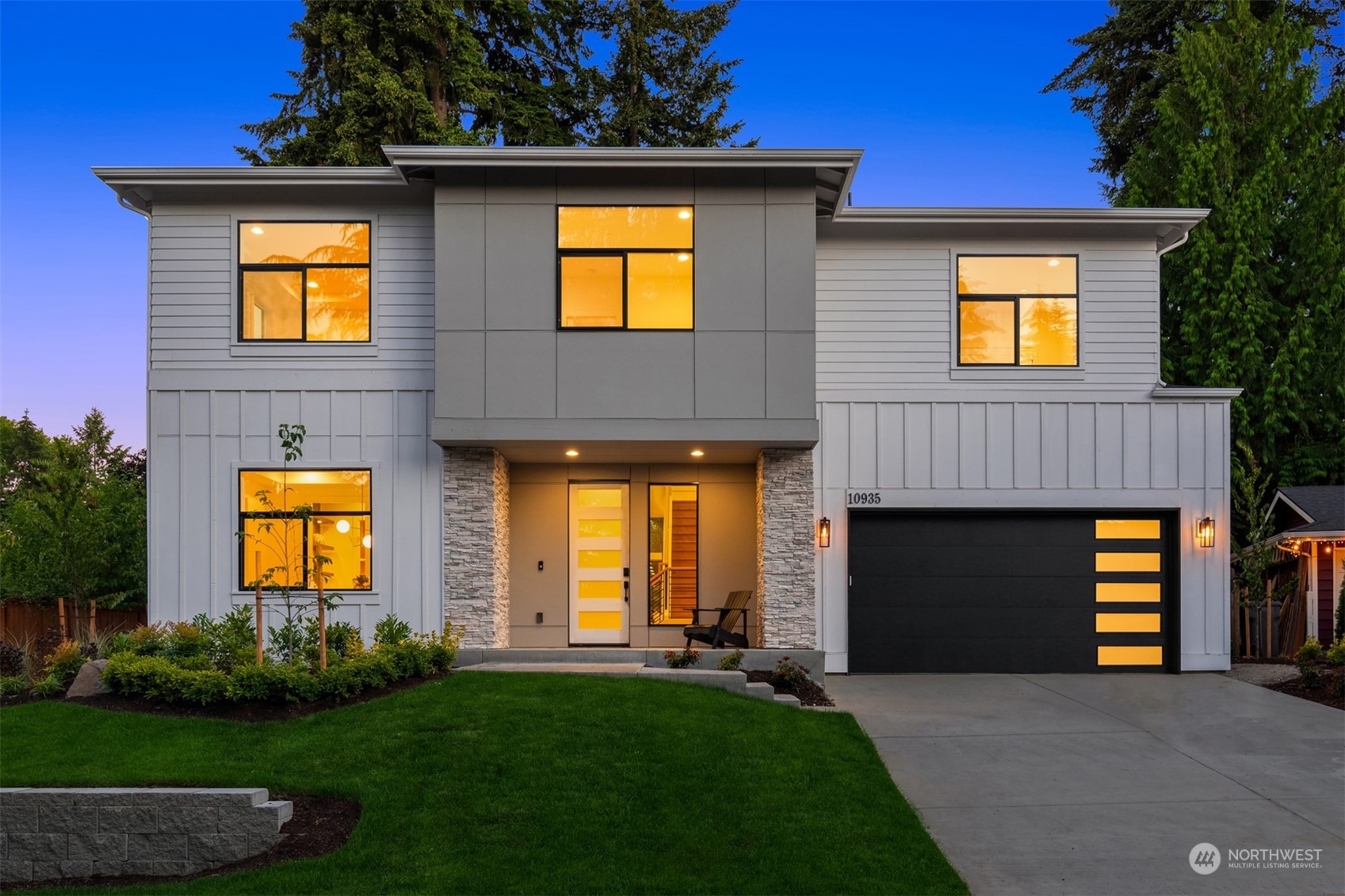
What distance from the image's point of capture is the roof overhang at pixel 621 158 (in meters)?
10.8

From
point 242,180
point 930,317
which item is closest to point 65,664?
point 242,180

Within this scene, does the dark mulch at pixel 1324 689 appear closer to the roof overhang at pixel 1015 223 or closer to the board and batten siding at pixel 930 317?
the board and batten siding at pixel 930 317

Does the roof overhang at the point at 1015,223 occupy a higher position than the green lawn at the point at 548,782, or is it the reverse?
the roof overhang at the point at 1015,223

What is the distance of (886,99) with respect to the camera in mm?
21766

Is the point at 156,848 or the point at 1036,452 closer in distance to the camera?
the point at 156,848

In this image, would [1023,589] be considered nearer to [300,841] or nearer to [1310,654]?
[1310,654]

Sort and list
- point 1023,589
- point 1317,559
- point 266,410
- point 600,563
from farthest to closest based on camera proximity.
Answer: point 1317,559 → point 600,563 → point 1023,589 → point 266,410

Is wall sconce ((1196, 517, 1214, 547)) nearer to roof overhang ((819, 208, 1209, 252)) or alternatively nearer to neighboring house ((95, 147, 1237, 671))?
neighboring house ((95, 147, 1237, 671))

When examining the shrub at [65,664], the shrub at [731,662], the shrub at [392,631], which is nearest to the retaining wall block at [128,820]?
the shrub at [65,664]

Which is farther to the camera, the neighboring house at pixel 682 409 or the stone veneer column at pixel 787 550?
the stone veneer column at pixel 787 550

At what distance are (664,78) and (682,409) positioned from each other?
15.4m

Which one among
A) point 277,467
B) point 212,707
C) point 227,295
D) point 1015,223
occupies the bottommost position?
point 212,707

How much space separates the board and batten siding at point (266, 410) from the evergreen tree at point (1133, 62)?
63.2ft

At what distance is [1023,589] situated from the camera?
12727mm
